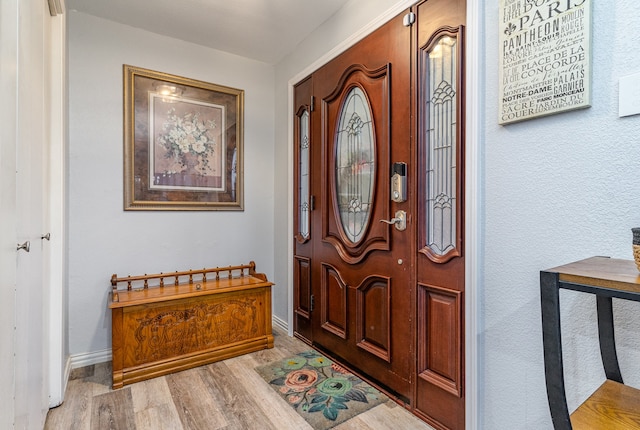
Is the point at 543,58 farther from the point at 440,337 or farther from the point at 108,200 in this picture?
the point at 108,200

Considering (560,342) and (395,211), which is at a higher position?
(395,211)

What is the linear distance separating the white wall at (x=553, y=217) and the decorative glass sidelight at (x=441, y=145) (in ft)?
0.56

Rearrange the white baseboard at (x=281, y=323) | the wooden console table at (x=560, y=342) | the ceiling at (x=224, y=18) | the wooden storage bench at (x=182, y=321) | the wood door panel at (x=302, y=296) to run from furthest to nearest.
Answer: the white baseboard at (x=281, y=323) < the wood door panel at (x=302, y=296) < the ceiling at (x=224, y=18) < the wooden storage bench at (x=182, y=321) < the wooden console table at (x=560, y=342)

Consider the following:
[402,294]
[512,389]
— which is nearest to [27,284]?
[402,294]

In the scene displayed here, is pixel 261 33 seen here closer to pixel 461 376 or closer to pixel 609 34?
pixel 609 34

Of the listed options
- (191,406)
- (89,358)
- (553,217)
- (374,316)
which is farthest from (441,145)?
(89,358)

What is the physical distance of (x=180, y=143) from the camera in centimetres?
269

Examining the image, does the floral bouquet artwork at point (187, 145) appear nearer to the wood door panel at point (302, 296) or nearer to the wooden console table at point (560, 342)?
the wood door panel at point (302, 296)

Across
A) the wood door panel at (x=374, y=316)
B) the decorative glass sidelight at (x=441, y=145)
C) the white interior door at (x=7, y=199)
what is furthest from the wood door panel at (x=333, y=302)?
the white interior door at (x=7, y=199)

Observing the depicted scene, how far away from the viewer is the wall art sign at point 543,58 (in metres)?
1.14

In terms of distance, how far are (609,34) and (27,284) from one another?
2210 mm

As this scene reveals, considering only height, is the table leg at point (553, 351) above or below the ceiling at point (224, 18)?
below

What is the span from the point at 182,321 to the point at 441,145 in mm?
2004

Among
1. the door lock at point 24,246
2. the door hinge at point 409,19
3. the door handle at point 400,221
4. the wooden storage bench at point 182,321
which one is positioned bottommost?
the wooden storage bench at point 182,321
